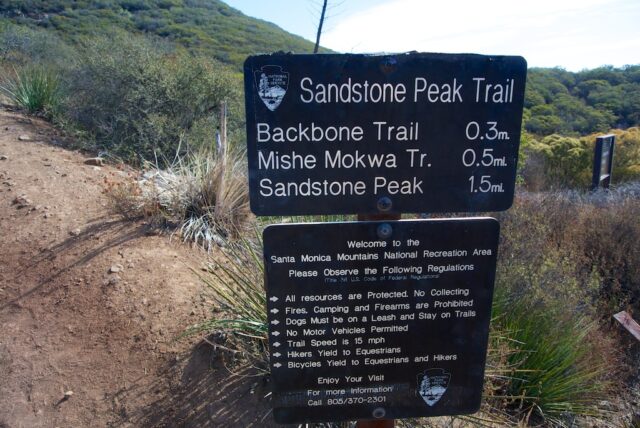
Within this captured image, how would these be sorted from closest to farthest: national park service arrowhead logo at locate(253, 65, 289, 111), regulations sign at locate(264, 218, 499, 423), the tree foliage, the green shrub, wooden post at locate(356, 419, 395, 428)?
1. national park service arrowhead logo at locate(253, 65, 289, 111)
2. regulations sign at locate(264, 218, 499, 423)
3. wooden post at locate(356, 419, 395, 428)
4. the green shrub
5. the tree foliage

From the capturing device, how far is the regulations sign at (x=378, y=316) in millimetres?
1765

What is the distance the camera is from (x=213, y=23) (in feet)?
125

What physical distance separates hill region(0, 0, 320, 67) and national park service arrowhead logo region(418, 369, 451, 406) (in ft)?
76.3

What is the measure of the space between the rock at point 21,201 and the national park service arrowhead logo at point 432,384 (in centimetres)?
461

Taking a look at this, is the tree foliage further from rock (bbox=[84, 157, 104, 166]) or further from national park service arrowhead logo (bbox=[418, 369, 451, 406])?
national park service arrowhead logo (bbox=[418, 369, 451, 406])

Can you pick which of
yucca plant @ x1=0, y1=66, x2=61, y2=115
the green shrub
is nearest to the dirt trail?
the green shrub

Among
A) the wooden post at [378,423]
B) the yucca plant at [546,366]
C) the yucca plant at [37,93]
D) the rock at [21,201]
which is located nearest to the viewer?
the wooden post at [378,423]

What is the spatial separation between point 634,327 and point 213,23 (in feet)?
128

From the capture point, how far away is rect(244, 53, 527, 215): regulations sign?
1646 mm

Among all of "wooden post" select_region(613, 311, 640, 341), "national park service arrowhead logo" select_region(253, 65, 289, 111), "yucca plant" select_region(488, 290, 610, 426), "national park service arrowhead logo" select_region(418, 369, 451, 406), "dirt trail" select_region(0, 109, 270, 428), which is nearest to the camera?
"national park service arrowhead logo" select_region(253, 65, 289, 111)

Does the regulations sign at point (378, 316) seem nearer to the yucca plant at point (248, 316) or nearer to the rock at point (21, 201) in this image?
the yucca plant at point (248, 316)

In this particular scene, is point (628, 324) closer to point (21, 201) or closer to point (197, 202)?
A: point (197, 202)

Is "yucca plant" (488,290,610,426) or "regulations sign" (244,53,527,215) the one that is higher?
"regulations sign" (244,53,527,215)

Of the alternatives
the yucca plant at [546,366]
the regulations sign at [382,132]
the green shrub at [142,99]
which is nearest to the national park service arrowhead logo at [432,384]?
the regulations sign at [382,132]
